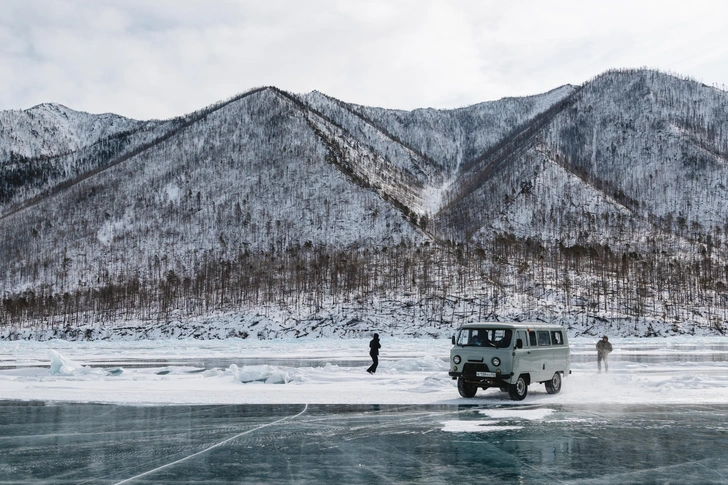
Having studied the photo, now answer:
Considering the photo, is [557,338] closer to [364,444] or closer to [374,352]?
[374,352]

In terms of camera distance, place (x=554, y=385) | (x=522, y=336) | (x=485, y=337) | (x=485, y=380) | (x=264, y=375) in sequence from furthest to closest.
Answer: (x=264, y=375), (x=554, y=385), (x=485, y=337), (x=522, y=336), (x=485, y=380)

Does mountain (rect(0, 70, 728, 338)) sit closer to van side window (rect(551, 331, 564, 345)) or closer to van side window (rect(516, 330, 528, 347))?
van side window (rect(551, 331, 564, 345))

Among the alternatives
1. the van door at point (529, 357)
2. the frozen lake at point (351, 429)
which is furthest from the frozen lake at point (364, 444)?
the van door at point (529, 357)

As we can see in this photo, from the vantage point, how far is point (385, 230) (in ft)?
357

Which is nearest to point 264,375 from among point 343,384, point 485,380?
point 343,384

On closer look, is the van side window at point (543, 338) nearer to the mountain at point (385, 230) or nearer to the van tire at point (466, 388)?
the van tire at point (466, 388)

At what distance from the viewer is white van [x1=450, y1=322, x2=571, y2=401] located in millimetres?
20344

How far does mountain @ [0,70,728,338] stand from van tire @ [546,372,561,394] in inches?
1681

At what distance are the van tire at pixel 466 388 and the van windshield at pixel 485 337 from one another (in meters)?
1.29

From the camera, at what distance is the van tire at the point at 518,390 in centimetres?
2055

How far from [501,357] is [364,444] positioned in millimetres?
7596

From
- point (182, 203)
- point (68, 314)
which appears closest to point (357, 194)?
point (182, 203)

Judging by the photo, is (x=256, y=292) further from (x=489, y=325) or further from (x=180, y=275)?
(x=489, y=325)

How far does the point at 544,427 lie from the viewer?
16031mm
